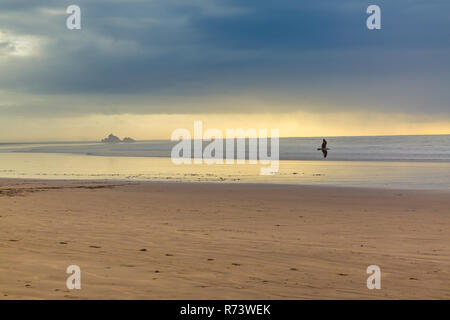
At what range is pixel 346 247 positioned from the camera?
11445 millimetres

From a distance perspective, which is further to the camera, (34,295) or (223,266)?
(223,266)

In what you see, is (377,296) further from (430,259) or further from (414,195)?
(414,195)

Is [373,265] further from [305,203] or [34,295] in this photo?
[305,203]

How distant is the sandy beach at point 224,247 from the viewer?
819 centimetres

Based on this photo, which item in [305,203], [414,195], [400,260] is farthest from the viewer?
[414,195]

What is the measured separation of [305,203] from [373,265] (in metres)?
9.88

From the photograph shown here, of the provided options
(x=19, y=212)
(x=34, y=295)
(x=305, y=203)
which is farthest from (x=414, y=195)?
(x=34, y=295)

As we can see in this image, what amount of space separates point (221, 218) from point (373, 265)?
6779 millimetres

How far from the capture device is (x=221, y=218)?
15773 mm

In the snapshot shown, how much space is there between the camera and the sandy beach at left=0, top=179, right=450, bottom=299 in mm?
8188

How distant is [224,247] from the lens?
37.2ft
